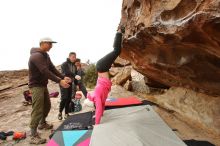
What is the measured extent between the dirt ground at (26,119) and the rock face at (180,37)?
1088 mm

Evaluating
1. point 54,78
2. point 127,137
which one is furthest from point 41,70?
point 127,137

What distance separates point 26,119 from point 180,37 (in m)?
6.70

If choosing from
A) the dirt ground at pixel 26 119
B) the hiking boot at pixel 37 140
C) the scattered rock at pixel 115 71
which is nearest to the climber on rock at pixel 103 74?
the hiking boot at pixel 37 140

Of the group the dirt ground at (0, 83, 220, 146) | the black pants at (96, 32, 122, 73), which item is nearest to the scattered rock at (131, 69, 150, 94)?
the dirt ground at (0, 83, 220, 146)

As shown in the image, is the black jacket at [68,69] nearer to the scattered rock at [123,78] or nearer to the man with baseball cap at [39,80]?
the man with baseball cap at [39,80]

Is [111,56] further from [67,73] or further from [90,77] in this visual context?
[90,77]

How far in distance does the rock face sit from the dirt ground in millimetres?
1088

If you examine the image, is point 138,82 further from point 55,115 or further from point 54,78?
point 54,78

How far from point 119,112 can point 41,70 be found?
2.14 m

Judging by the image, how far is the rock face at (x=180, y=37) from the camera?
3.76 meters

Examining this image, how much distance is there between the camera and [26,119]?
9320 mm

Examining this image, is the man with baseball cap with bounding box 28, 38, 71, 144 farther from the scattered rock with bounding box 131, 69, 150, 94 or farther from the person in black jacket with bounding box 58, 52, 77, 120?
the scattered rock with bounding box 131, 69, 150, 94

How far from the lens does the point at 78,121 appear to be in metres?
6.55

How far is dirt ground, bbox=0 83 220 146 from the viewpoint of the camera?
6.38 m
